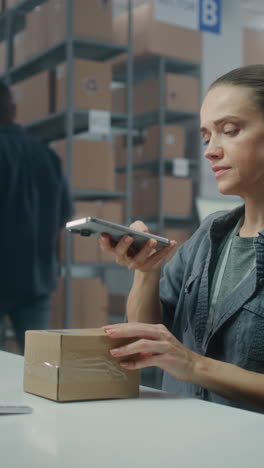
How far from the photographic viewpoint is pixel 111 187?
3.77 meters

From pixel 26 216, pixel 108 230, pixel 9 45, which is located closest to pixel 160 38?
pixel 9 45

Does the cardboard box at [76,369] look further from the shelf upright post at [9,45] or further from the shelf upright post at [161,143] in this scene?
the shelf upright post at [161,143]

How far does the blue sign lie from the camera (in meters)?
3.74

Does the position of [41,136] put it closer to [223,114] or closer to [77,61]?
[77,61]

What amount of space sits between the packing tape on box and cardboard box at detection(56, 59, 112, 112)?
111 inches

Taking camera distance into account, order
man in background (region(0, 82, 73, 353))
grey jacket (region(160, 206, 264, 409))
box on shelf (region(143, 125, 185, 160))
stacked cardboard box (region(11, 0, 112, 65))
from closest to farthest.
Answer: grey jacket (region(160, 206, 264, 409)) → man in background (region(0, 82, 73, 353)) → stacked cardboard box (region(11, 0, 112, 65)) → box on shelf (region(143, 125, 185, 160))

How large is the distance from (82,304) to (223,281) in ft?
8.37

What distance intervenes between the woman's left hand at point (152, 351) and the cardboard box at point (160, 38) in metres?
3.79

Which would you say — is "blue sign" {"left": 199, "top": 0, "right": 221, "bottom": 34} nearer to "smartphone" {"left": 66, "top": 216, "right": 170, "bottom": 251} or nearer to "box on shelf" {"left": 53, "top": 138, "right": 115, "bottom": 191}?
"box on shelf" {"left": 53, "top": 138, "right": 115, "bottom": 191}

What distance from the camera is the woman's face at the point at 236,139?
3.65 ft

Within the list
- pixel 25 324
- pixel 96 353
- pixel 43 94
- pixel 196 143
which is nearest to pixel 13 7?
pixel 43 94

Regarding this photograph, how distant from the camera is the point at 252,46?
4.73m

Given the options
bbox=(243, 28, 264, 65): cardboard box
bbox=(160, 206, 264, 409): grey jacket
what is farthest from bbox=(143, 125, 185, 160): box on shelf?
bbox=(160, 206, 264, 409): grey jacket

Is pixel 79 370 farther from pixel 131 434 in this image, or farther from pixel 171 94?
pixel 171 94
